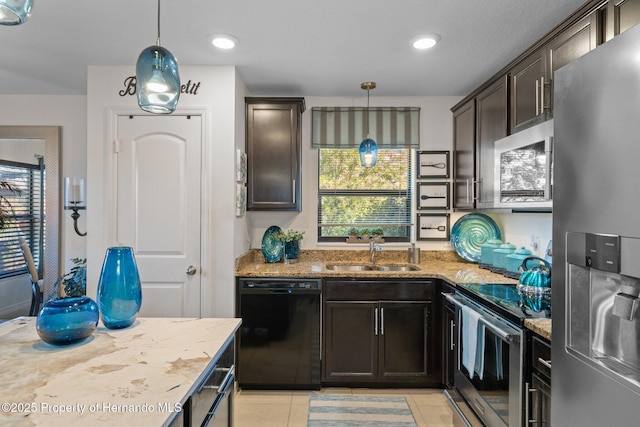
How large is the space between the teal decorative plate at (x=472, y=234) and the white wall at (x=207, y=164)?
2043 mm

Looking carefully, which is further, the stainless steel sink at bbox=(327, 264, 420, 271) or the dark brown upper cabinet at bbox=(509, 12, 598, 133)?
the stainless steel sink at bbox=(327, 264, 420, 271)

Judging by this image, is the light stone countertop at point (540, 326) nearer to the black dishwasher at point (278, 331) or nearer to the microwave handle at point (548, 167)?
the microwave handle at point (548, 167)

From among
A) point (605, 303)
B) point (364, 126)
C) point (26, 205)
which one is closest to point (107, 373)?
point (605, 303)

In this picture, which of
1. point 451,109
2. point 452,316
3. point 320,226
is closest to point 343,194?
point 320,226

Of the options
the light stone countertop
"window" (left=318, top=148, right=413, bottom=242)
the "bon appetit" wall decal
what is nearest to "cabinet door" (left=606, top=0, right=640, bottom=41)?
the light stone countertop

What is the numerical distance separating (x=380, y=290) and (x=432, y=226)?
106cm

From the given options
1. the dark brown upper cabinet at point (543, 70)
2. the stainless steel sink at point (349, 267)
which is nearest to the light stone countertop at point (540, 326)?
the dark brown upper cabinet at point (543, 70)

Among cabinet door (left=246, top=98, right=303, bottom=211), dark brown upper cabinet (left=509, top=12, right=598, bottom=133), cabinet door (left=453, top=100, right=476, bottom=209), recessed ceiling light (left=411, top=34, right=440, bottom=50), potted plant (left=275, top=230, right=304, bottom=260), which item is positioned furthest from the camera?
potted plant (left=275, top=230, right=304, bottom=260)

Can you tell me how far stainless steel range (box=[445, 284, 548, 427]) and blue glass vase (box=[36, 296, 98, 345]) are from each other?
5.73 feet

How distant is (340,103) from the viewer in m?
3.55

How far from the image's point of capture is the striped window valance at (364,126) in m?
3.51

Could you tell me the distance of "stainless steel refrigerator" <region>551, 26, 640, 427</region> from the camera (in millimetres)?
887

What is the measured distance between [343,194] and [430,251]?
100 centimetres

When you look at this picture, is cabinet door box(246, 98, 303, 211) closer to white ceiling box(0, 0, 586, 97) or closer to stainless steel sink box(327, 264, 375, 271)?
white ceiling box(0, 0, 586, 97)
